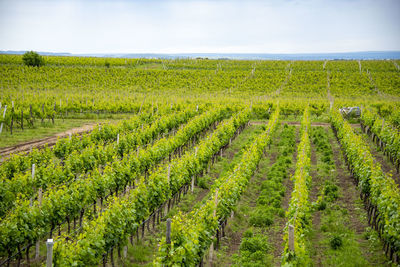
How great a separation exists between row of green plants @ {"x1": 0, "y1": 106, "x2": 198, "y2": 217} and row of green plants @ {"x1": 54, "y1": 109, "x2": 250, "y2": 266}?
6.16 feet

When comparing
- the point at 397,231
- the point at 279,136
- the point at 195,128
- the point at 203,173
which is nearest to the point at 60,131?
the point at 195,128

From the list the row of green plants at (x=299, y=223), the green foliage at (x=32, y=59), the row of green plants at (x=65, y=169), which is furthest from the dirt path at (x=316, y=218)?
the green foliage at (x=32, y=59)

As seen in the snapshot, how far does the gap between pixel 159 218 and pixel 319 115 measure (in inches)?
991

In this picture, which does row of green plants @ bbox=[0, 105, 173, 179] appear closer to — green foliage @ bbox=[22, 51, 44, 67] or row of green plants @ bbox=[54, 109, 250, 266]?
row of green plants @ bbox=[54, 109, 250, 266]

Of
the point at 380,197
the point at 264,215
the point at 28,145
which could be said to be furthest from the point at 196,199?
the point at 28,145

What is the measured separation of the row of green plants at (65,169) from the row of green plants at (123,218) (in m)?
1.88

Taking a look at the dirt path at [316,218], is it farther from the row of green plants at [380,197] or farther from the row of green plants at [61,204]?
the row of green plants at [61,204]

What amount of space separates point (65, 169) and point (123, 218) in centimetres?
460

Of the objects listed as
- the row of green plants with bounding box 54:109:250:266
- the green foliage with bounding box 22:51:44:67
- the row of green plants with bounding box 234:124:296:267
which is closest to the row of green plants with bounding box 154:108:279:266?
the row of green plants with bounding box 234:124:296:267

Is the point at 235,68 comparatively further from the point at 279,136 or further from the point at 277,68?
the point at 279,136

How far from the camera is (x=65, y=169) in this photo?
11.1 m

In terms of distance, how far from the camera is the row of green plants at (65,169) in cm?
900

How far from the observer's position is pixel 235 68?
6356 cm

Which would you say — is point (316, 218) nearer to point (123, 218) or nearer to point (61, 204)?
point (123, 218)
